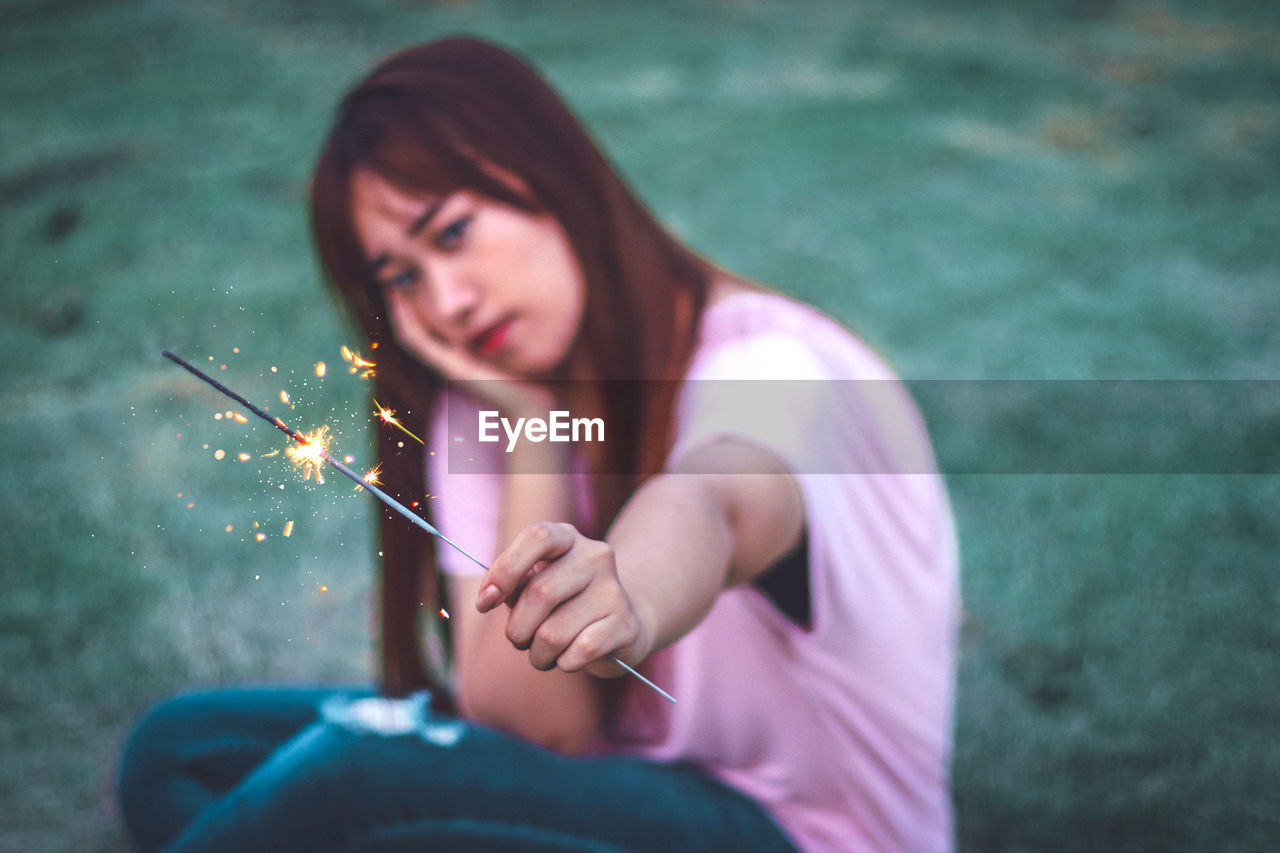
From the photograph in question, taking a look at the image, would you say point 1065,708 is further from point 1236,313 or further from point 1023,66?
point 1023,66

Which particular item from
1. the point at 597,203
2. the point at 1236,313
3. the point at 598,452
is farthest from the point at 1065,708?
the point at 1236,313

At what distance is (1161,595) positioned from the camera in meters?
1.66

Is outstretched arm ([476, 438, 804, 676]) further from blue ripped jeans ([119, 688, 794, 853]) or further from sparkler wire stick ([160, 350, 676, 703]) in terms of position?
blue ripped jeans ([119, 688, 794, 853])

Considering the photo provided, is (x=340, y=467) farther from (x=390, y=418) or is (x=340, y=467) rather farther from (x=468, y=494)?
(x=468, y=494)

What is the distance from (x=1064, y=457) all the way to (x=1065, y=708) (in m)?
0.65

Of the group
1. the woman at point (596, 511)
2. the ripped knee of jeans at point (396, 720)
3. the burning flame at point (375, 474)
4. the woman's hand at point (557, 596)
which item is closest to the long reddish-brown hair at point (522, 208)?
the woman at point (596, 511)

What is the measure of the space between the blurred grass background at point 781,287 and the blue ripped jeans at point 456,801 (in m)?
0.23

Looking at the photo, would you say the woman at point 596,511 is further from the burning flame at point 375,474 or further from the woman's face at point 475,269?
the burning flame at point 375,474

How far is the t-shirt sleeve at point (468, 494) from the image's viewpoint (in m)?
0.90

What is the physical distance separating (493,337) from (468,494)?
0.18 m

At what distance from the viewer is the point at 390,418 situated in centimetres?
68

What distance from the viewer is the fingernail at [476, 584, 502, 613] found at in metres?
0.44

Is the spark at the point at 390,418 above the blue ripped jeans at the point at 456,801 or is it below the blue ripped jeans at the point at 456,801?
above

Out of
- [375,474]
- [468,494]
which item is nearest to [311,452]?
[375,474]
